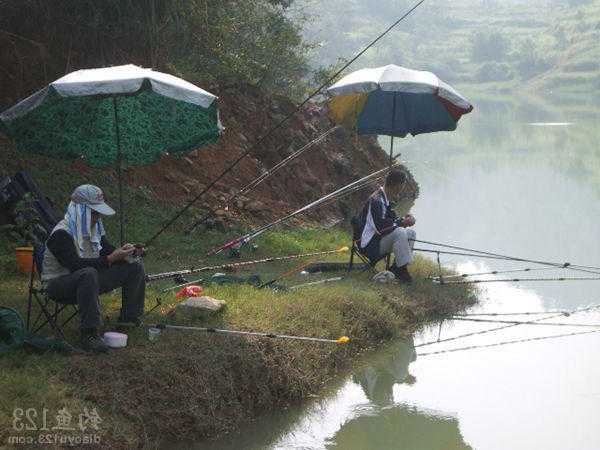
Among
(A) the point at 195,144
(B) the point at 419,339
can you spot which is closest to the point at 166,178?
(A) the point at 195,144

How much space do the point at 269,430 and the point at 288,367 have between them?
60cm

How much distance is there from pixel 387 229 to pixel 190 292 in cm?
243

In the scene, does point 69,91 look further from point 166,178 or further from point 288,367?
point 166,178

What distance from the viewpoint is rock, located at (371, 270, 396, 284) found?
28.4 feet

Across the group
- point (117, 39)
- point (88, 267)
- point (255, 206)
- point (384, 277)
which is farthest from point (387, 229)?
point (117, 39)

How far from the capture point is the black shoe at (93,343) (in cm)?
548

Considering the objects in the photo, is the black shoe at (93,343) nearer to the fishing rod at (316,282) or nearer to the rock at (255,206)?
the fishing rod at (316,282)

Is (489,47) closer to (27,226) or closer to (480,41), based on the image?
(480,41)

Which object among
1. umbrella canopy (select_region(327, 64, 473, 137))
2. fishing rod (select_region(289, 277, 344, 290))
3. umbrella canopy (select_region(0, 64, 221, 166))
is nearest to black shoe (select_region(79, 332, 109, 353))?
umbrella canopy (select_region(0, 64, 221, 166))

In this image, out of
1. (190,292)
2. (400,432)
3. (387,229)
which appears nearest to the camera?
(400,432)

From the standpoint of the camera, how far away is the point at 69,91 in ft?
19.6

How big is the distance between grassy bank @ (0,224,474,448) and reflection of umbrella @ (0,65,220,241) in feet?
4.21

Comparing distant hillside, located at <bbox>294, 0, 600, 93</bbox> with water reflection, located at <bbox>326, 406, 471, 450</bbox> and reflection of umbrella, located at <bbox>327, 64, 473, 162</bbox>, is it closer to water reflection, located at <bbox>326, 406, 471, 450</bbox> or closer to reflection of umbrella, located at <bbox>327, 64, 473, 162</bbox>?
reflection of umbrella, located at <bbox>327, 64, 473, 162</bbox>

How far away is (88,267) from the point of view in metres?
5.46
